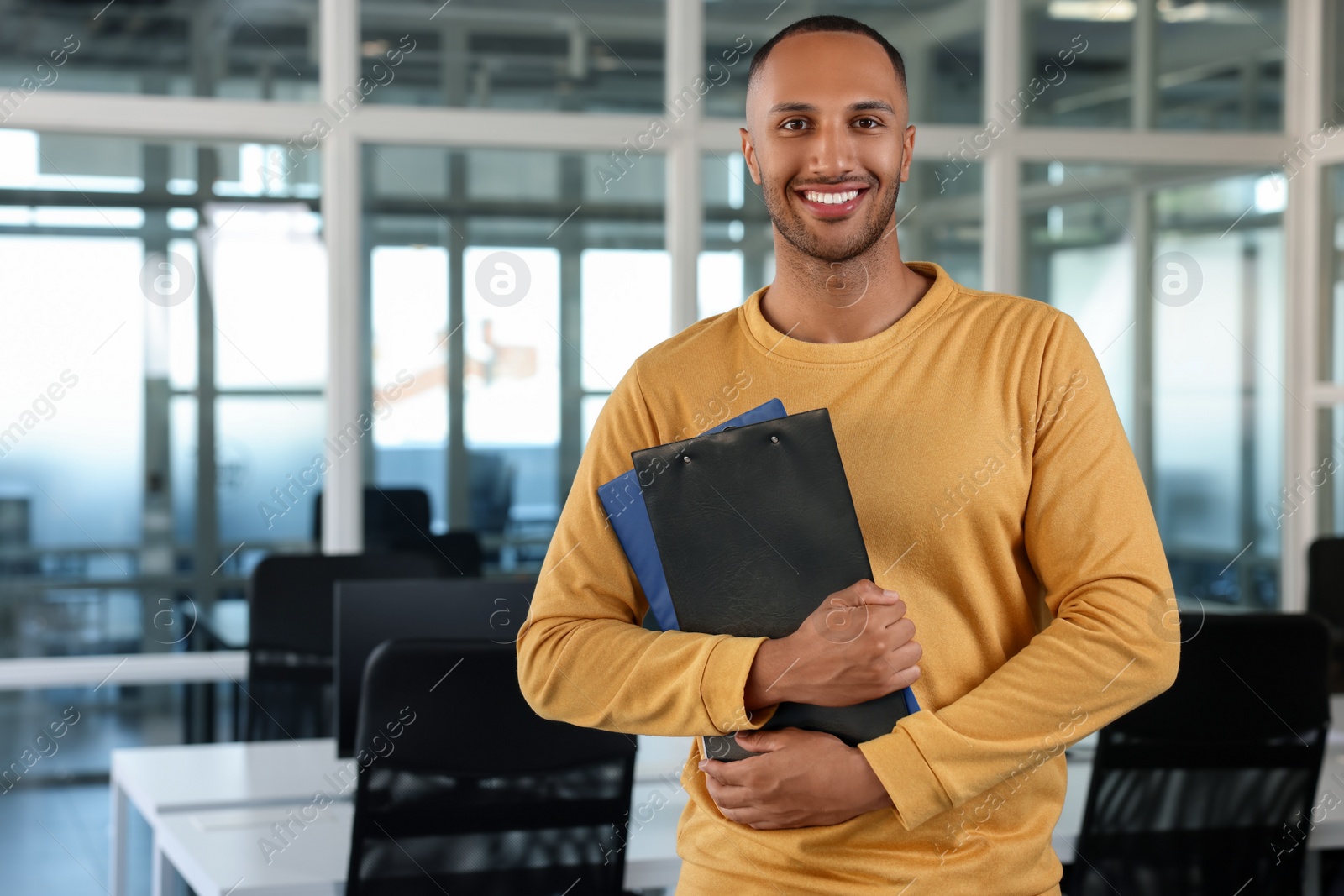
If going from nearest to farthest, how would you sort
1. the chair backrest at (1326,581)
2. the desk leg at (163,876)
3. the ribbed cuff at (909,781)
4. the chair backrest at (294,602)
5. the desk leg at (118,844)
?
the ribbed cuff at (909,781) < the desk leg at (163,876) < the desk leg at (118,844) < the chair backrest at (294,602) < the chair backrest at (1326,581)

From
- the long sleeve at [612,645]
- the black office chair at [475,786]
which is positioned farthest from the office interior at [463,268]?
the long sleeve at [612,645]

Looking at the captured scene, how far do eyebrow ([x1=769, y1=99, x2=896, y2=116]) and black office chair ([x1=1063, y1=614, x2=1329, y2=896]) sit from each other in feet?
4.32

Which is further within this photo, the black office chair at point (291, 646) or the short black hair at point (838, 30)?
the black office chair at point (291, 646)

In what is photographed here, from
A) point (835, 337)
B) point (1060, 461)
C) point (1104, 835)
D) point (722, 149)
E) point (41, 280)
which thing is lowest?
point (1104, 835)

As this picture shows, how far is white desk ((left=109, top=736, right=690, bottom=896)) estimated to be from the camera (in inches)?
83.2

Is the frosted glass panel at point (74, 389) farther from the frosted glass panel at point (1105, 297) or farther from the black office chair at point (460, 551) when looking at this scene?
the frosted glass panel at point (1105, 297)

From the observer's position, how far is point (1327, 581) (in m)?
3.73

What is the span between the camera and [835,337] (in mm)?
1351

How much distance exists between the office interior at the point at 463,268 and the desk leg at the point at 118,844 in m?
1.07

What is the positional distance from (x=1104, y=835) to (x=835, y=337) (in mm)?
1351

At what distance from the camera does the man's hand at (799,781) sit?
3.83 ft

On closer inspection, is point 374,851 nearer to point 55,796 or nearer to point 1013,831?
point 1013,831

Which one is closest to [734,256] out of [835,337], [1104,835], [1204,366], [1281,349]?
[1204,366]

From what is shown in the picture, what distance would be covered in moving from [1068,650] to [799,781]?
267mm
